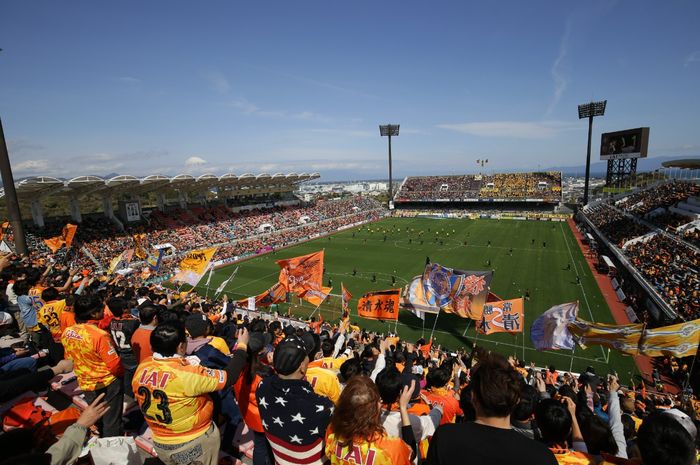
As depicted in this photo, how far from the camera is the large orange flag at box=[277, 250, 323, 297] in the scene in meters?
17.3

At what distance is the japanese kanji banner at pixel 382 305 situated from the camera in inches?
635

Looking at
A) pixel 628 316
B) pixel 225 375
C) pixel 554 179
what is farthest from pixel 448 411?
pixel 554 179

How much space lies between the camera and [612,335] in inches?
403

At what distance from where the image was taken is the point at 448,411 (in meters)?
4.68

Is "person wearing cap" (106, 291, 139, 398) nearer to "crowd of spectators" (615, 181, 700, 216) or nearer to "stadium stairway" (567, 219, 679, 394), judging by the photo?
"stadium stairway" (567, 219, 679, 394)

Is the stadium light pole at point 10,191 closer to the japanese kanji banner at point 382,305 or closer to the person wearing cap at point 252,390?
the japanese kanji banner at point 382,305

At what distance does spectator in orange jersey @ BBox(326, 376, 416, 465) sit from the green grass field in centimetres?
1795

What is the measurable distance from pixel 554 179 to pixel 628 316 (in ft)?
222

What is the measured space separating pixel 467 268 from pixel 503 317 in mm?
20971

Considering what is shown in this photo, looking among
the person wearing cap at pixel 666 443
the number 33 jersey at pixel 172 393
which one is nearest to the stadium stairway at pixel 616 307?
the person wearing cap at pixel 666 443

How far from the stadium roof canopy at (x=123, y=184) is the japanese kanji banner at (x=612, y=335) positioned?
1503 inches

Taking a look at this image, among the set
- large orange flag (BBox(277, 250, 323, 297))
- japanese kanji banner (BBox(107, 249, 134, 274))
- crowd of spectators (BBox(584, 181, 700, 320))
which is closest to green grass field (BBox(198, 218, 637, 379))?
→ crowd of spectators (BBox(584, 181, 700, 320))

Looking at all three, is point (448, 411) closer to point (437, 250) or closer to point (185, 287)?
point (185, 287)

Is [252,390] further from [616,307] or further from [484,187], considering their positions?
[484,187]
